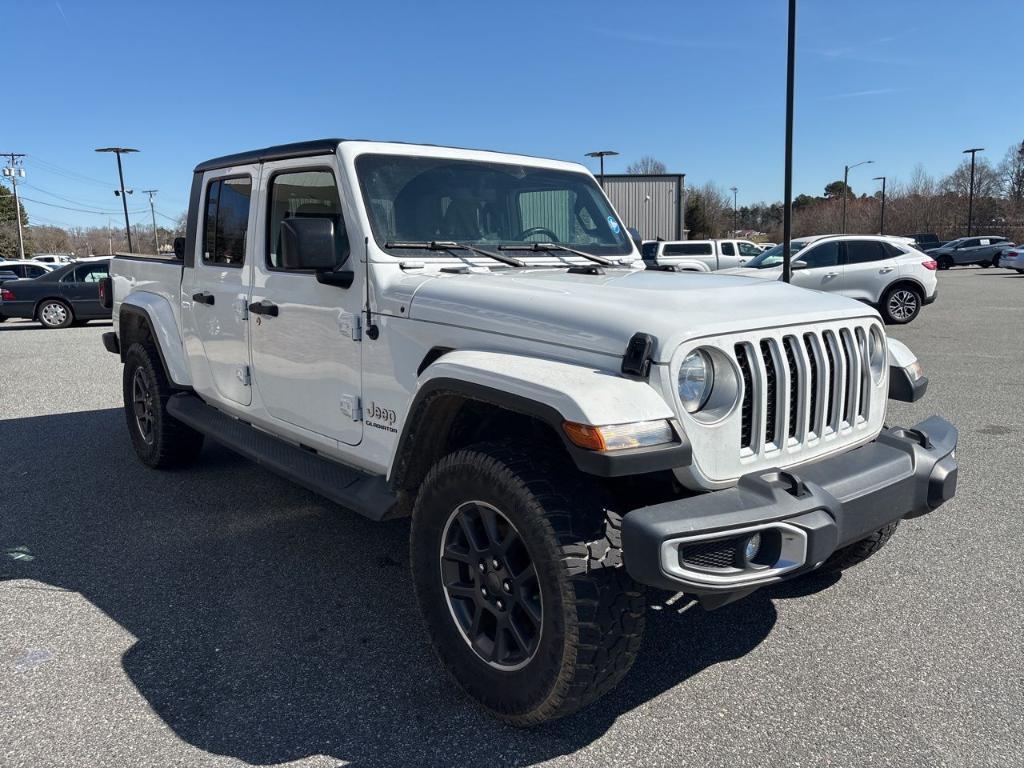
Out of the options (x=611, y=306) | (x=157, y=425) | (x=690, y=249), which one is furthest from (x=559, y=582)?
(x=690, y=249)

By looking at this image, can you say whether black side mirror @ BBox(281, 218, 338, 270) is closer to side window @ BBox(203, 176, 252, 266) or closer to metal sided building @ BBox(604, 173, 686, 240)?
side window @ BBox(203, 176, 252, 266)

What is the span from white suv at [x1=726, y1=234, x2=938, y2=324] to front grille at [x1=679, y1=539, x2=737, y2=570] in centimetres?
1301

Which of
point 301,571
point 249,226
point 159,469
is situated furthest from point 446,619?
point 159,469

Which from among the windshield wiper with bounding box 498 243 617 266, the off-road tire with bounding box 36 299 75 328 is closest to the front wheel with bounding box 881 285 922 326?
the windshield wiper with bounding box 498 243 617 266

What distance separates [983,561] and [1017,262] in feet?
119

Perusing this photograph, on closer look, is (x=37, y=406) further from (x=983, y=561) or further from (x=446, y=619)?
(x=983, y=561)

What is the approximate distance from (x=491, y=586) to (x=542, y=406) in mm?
709

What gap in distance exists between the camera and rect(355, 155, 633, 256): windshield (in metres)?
3.53

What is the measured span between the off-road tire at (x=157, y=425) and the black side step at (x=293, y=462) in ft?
0.56

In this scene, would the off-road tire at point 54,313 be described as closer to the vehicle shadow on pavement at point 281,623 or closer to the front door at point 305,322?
the vehicle shadow on pavement at point 281,623

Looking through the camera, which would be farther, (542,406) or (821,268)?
(821,268)

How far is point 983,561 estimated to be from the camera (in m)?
3.96

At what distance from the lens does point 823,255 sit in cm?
1524

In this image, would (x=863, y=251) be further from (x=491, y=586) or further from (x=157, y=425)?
(x=491, y=586)
